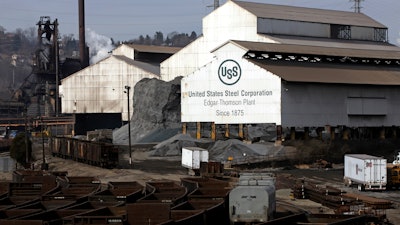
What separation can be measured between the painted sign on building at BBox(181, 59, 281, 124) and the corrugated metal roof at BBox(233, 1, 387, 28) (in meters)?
18.3

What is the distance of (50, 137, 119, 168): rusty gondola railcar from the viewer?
71.8 metres

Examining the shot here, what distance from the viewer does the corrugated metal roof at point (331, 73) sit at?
258 ft

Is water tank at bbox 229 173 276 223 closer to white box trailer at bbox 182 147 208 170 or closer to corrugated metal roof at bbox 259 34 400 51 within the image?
white box trailer at bbox 182 147 208 170

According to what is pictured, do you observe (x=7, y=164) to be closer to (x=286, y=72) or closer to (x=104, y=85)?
(x=286, y=72)

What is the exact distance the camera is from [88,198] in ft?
134

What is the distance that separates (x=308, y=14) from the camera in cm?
10850

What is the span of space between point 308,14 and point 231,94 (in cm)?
3315

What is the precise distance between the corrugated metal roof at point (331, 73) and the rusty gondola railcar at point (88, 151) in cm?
1903

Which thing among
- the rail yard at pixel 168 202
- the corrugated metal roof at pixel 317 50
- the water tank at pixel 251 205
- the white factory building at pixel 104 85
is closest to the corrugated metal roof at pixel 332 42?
the corrugated metal roof at pixel 317 50

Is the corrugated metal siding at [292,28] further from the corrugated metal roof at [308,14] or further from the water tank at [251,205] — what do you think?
the water tank at [251,205]

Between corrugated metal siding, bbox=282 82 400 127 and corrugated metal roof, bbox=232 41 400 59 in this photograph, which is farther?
corrugated metal roof, bbox=232 41 400 59

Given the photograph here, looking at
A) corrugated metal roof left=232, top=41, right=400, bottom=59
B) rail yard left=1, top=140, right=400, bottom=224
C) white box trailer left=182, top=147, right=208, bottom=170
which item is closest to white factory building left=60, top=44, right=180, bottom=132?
corrugated metal roof left=232, top=41, right=400, bottom=59

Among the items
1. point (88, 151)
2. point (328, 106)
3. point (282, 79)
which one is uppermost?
point (282, 79)

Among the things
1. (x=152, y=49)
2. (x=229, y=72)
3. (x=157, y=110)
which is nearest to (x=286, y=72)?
(x=229, y=72)
